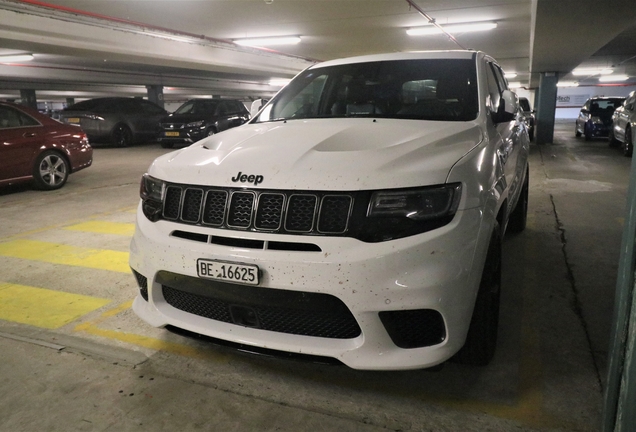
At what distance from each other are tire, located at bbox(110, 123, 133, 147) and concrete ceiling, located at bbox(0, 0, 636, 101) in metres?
3.15

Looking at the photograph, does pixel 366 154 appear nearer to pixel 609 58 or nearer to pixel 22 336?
pixel 22 336

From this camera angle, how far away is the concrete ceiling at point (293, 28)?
9.41 metres

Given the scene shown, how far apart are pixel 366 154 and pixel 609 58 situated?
21796 millimetres

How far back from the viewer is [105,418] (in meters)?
2.25

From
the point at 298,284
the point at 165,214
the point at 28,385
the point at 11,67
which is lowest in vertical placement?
the point at 28,385

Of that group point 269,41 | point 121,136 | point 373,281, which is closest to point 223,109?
point 269,41

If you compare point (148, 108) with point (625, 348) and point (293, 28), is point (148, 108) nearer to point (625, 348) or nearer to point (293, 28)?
point (293, 28)

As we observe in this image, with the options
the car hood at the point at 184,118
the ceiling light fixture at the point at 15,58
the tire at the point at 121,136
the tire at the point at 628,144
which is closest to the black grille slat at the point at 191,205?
the tire at the point at 628,144

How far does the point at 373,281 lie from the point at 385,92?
1.79 metres

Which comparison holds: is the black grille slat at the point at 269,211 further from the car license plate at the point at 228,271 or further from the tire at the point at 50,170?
the tire at the point at 50,170

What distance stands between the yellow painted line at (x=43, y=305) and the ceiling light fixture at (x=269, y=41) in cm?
1122

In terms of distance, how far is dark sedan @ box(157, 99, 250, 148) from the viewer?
48.6 ft

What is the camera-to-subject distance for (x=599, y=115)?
17.3 meters

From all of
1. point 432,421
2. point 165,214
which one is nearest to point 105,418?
point 165,214
